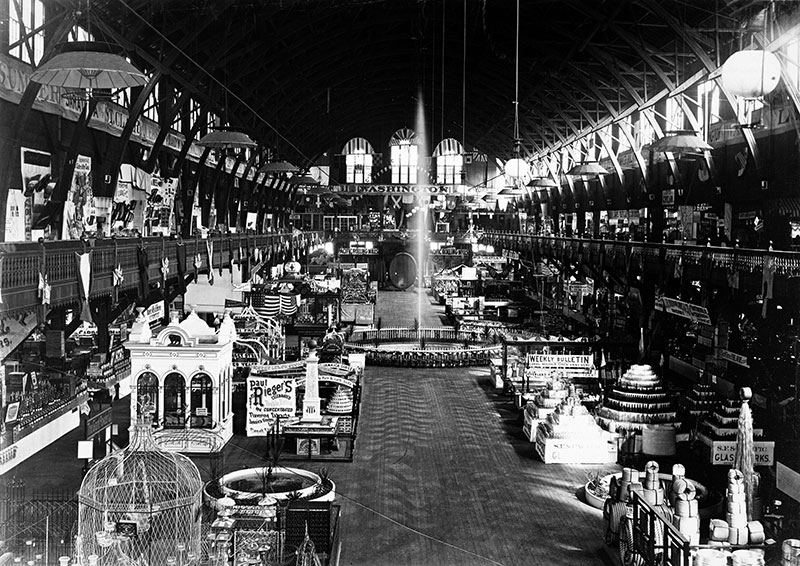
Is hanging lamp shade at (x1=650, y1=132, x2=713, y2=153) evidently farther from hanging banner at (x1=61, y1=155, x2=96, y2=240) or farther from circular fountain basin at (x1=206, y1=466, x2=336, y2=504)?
hanging banner at (x1=61, y1=155, x2=96, y2=240)

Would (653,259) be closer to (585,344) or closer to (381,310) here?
(585,344)

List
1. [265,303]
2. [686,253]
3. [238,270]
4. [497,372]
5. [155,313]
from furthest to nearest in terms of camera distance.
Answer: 1. [238,270]
2. [265,303]
3. [497,372]
4. [155,313]
5. [686,253]

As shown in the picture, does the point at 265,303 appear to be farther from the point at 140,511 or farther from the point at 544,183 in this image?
the point at 140,511

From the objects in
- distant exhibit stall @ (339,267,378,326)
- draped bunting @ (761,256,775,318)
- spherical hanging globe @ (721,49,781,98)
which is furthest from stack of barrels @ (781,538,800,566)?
distant exhibit stall @ (339,267,378,326)

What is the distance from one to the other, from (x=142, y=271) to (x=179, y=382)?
10.1 feet

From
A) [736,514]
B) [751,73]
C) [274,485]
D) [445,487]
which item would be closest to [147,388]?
[274,485]

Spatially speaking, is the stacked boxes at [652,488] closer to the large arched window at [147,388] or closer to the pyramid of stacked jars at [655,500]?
the pyramid of stacked jars at [655,500]

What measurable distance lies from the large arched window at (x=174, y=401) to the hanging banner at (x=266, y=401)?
157 centimetres

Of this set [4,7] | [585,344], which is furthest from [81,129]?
[585,344]

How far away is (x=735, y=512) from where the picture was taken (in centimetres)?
1089

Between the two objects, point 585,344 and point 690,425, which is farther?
point 585,344

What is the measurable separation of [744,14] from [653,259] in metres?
7.11

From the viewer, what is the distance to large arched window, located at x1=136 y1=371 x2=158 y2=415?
647 inches

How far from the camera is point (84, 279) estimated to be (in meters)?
14.6
